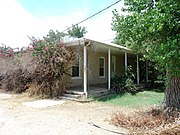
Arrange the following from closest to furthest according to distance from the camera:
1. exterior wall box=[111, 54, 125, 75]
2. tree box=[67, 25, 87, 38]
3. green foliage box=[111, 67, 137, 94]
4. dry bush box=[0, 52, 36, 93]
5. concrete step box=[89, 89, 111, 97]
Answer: concrete step box=[89, 89, 111, 97]
dry bush box=[0, 52, 36, 93]
green foliage box=[111, 67, 137, 94]
exterior wall box=[111, 54, 125, 75]
tree box=[67, 25, 87, 38]

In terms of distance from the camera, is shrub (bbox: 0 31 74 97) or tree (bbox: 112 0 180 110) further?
shrub (bbox: 0 31 74 97)

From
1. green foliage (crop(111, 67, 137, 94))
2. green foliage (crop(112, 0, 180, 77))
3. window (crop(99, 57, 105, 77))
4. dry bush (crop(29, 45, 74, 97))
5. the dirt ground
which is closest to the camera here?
green foliage (crop(112, 0, 180, 77))

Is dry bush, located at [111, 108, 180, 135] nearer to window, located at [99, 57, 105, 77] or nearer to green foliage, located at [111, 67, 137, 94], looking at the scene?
green foliage, located at [111, 67, 137, 94]

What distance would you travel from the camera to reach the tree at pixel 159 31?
396cm

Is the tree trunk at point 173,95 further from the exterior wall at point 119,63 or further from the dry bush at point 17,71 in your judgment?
the exterior wall at point 119,63

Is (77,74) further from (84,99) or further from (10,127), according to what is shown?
(10,127)

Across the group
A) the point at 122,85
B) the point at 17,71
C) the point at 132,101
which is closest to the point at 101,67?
the point at 122,85

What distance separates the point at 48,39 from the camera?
9977 mm

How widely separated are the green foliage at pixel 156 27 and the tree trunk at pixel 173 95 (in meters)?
0.58

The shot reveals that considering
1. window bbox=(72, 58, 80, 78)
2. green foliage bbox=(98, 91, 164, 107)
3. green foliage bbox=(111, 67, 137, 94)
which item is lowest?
green foliage bbox=(98, 91, 164, 107)

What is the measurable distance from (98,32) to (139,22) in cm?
2605

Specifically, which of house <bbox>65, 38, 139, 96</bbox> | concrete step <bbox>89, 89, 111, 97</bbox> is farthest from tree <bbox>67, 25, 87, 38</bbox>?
concrete step <bbox>89, 89, 111, 97</bbox>

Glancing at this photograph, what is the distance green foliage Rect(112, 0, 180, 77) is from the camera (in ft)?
13.0

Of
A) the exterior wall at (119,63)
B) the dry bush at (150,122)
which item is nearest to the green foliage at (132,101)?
the dry bush at (150,122)
